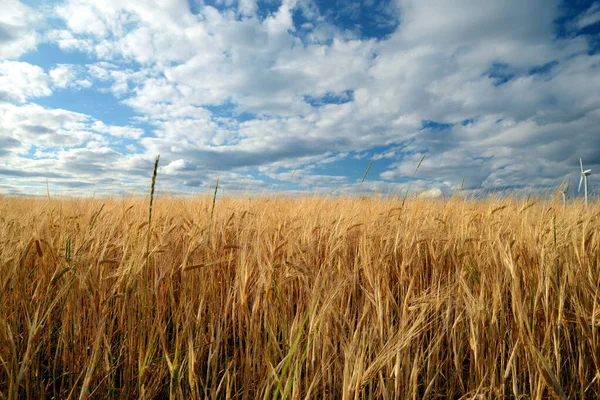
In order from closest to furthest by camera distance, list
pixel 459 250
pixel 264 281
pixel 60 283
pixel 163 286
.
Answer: pixel 264 281, pixel 60 283, pixel 163 286, pixel 459 250

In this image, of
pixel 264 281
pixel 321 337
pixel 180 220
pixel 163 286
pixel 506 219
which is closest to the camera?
pixel 321 337

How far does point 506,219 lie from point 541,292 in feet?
5.30

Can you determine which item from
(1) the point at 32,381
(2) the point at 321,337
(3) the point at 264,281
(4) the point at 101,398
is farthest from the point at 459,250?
(1) the point at 32,381

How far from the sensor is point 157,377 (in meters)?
1.37

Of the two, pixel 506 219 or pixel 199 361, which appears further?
Result: pixel 506 219

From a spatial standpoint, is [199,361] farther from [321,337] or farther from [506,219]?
[506,219]

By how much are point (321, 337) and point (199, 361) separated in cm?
54

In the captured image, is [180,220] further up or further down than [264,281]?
further up

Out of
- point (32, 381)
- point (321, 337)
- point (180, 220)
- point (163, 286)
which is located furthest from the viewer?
point (180, 220)

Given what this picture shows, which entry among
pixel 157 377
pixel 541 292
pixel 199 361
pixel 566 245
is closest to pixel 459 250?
pixel 541 292

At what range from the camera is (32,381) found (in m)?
1.31

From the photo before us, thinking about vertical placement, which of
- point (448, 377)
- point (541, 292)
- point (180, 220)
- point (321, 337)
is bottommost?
point (448, 377)

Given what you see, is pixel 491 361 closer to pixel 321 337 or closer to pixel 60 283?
pixel 321 337

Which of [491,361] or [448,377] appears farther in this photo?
[448,377]
